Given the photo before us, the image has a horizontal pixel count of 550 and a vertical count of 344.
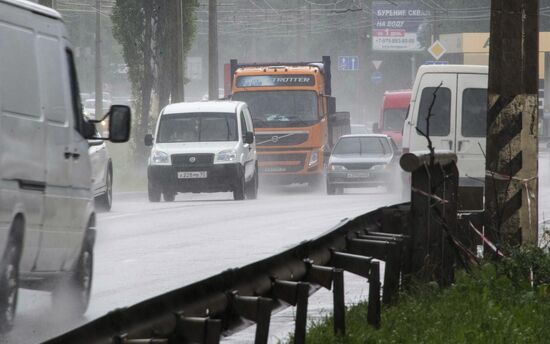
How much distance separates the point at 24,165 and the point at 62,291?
4.88 ft

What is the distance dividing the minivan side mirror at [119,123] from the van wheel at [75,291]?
34.3 inches

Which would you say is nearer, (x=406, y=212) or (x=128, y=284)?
(x=406, y=212)

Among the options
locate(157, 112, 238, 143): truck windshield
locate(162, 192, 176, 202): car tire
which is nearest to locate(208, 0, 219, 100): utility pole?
locate(157, 112, 238, 143): truck windshield

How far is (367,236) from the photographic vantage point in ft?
34.3

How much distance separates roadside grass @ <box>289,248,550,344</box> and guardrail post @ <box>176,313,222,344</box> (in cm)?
310

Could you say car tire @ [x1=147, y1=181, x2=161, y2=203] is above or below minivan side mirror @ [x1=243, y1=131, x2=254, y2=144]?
below

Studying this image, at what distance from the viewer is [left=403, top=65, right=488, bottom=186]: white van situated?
27344 mm

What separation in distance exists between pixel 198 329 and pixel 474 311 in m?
4.59

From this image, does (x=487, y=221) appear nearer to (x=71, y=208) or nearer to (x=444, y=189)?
(x=444, y=189)

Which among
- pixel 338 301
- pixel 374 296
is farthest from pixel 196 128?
pixel 338 301

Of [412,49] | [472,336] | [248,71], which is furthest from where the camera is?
[412,49]

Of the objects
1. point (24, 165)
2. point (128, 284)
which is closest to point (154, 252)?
point (128, 284)

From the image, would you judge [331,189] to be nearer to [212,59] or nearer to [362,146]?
[362,146]

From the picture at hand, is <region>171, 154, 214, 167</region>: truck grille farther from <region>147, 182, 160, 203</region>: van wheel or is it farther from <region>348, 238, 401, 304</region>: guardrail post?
<region>348, 238, 401, 304</region>: guardrail post
